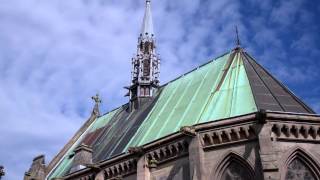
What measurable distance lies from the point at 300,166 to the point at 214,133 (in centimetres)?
387

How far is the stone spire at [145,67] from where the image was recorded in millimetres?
31109

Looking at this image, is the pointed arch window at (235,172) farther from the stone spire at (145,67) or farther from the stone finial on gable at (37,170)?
the stone finial on gable at (37,170)

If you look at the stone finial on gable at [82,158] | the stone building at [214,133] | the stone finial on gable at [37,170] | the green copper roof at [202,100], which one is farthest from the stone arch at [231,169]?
the stone finial on gable at [37,170]

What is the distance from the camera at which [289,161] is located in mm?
18594

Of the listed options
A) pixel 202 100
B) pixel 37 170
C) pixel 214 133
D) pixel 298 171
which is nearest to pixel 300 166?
pixel 298 171

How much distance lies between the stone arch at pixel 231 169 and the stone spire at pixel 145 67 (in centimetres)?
1211

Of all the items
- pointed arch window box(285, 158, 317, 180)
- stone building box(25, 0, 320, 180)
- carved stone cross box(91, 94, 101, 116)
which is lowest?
pointed arch window box(285, 158, 317, 180)

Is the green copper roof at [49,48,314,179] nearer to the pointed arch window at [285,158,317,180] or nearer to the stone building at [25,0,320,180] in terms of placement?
the stone building at [25,0,320,180]

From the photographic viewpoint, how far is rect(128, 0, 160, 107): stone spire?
102ft

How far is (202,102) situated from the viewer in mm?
22953

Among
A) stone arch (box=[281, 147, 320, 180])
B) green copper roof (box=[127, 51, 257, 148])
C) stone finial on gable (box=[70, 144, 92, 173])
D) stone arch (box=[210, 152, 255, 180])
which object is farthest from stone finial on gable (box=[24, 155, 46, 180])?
stone arch (box=[281, 147, 320, 180])

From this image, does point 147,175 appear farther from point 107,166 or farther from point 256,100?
point 256,100

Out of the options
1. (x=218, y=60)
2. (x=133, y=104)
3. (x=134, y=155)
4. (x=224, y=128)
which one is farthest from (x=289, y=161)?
(x=133, y=104)

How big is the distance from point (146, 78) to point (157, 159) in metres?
11.8
